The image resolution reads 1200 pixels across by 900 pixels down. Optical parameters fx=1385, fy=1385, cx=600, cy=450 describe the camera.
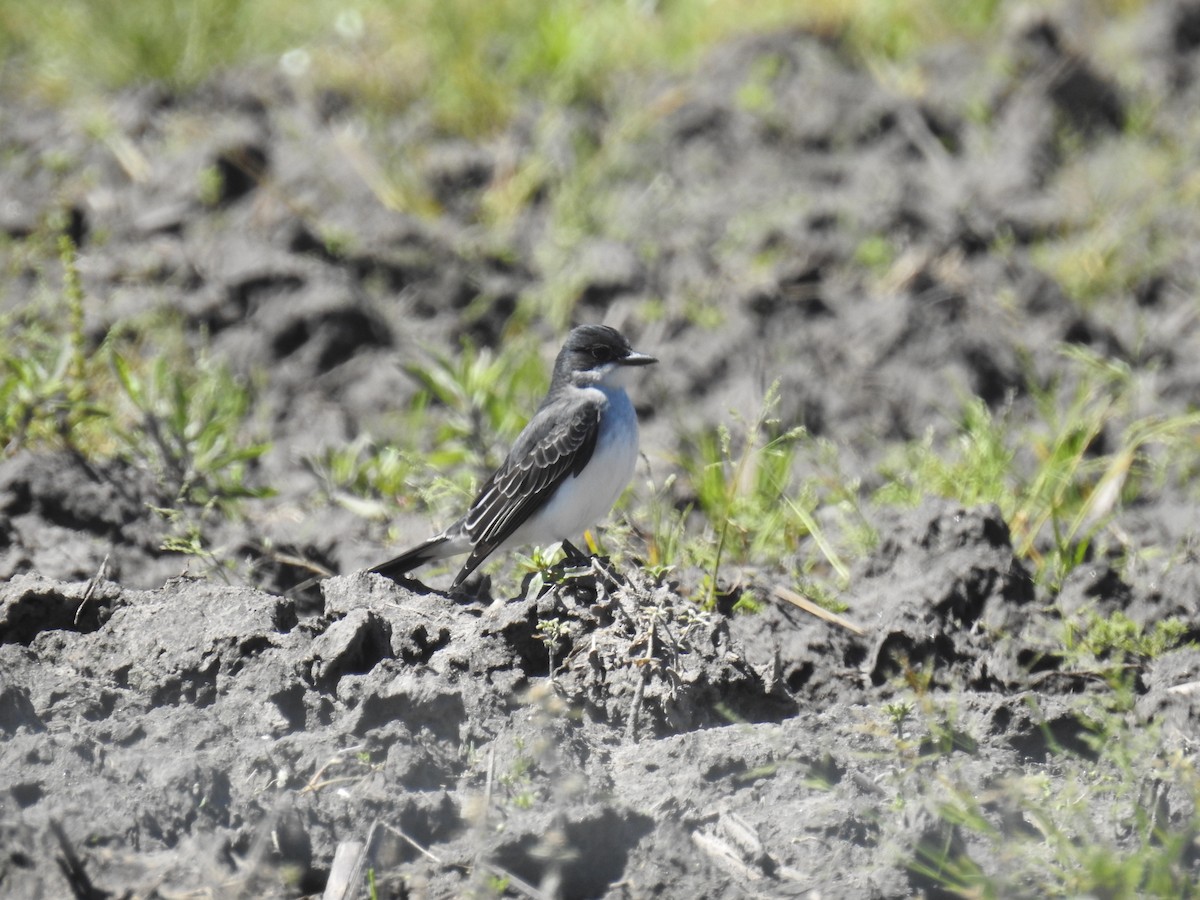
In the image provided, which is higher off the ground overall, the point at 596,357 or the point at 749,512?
the point at 596,357

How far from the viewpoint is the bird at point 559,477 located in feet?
18.0

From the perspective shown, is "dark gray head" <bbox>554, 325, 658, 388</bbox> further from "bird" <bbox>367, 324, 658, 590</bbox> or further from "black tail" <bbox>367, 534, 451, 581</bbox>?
"black tail" <bbox>367, 534, 451, 581</bbox>

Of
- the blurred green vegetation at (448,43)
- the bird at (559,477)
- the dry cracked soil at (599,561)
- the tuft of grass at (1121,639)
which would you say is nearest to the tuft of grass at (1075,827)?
the dry cracked soil at (599,561)

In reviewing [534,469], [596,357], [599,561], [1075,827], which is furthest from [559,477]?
[1075,827]

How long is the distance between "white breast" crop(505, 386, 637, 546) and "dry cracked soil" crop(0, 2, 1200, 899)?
0.59 metres

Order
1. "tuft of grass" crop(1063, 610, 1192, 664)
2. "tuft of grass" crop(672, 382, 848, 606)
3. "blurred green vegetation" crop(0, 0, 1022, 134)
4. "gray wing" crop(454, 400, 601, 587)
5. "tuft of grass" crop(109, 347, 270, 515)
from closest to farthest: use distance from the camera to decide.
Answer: "tuft of grass" crop(1063, 610, 1192, 664) → "tuft of grass" crop(672, 382, 848, 606) → "gray wing" crop(454, 400, 601, 587) → "tuft of grass" crop(109, 347, 270, 515) → "blurred green vegetation" crop(0, 0, 1022, 134)

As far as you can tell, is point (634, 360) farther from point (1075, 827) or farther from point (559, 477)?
point (1075, 827)

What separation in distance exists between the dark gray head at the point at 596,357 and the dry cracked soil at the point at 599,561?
730mm

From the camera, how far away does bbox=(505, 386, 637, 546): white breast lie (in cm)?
565

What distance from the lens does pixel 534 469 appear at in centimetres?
571

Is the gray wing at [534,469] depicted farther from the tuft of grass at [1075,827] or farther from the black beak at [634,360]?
the tuft of grass at [1075,827]

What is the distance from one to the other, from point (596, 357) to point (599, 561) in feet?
5.38

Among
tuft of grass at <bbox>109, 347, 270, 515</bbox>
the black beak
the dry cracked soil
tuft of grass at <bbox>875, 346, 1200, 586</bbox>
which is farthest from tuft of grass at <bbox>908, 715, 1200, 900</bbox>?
tuft of grass at <bbox>109, 347, 270, 515</bbox>

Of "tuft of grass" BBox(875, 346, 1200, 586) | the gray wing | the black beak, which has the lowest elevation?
"tuft of grass" BBox(875, 346, 1200, 586)
